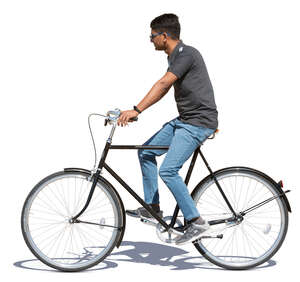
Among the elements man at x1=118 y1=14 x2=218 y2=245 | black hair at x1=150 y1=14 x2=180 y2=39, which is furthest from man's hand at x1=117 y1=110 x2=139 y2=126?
black hair at x1=150 y1=14 x2=180 y2=39

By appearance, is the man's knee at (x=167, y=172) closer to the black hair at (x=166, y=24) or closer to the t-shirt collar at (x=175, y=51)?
the t-shirt collar at (x=175, y=51)

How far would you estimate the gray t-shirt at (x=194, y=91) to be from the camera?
820 cm

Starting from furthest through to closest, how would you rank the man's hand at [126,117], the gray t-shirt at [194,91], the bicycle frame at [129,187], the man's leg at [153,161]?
the man's leg at [153,161]
the bicycle frame at [129,187]
the gray t-shirt at [194,91]
the man's hand at [126,117]

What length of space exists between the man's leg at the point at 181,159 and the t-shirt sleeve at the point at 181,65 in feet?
1.93

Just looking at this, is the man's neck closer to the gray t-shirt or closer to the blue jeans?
the gray t-shirt

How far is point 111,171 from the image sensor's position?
8.35m

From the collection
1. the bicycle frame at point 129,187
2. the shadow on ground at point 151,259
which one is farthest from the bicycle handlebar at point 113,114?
the shadow on ground at point 151,259

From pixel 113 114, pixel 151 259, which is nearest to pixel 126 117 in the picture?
pixel 113 114

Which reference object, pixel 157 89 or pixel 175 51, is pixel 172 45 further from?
pixel 157 89

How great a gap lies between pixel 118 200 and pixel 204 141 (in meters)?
1.14

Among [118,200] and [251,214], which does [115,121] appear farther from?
[251,214]

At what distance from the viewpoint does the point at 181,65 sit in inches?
318

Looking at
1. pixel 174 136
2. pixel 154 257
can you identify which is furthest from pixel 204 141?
pixel 154 257

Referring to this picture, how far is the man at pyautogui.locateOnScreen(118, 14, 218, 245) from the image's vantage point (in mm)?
8094
